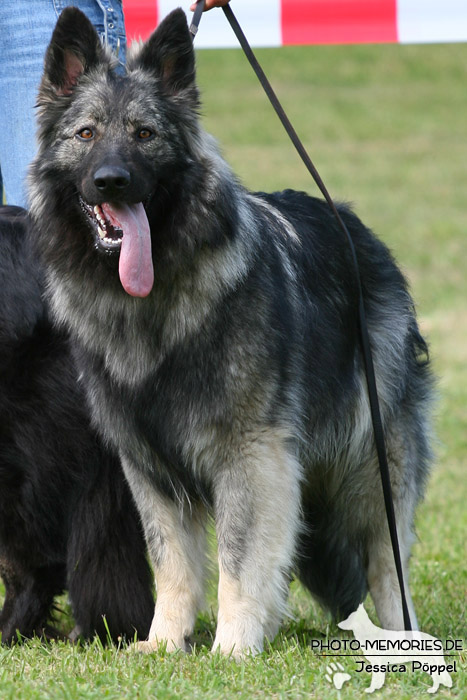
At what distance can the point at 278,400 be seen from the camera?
373 centimetres

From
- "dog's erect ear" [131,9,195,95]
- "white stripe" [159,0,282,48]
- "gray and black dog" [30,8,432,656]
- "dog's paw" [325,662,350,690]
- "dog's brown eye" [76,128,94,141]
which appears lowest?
"dog's paw" [325,662,350,690]

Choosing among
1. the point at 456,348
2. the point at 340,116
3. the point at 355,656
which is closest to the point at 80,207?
the point at 355,656

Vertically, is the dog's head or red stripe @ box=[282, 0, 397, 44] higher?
red stripe @ box=[282, 0, 397, 44]

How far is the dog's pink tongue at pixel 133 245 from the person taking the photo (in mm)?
3469

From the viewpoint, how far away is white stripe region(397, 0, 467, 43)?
6336 mm

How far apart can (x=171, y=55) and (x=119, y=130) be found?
15.0 inches

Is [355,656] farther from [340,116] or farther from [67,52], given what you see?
[340,116]

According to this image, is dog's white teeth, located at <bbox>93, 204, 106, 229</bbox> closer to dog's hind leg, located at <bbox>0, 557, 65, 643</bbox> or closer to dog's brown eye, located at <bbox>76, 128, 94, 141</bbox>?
dog's brown eye, located at <bbox>76, 128, 94, 141</bbox>

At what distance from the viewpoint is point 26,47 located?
4.30 m

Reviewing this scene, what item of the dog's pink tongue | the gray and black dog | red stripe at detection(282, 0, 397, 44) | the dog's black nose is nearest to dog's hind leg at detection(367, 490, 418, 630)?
the gray and black dog

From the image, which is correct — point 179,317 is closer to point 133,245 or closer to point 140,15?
point 133,245

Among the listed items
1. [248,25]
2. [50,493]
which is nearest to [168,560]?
[50,493]

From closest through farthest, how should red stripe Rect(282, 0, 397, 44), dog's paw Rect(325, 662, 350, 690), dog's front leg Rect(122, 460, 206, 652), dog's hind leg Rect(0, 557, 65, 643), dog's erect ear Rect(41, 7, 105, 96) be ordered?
dog's paw Rect(325, 662, 350, 690) → dog's erect ear Rect(41, 7, 105, 96) → dog's front leg Rect(122, 460, 206, 652) → dog's hind leg Rect(0, 557, 65, 643) → red stripe Rect(282, 0, 397, 44)

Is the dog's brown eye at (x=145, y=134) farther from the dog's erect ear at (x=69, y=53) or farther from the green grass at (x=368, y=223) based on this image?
the green grass at (x=368, y=223)
